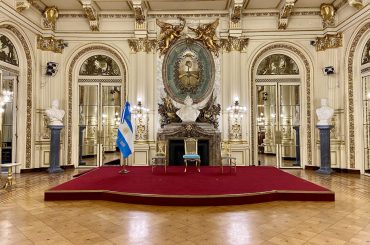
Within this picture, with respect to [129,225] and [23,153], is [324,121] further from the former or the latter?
[23,153]

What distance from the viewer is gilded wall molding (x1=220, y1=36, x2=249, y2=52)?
377 inches

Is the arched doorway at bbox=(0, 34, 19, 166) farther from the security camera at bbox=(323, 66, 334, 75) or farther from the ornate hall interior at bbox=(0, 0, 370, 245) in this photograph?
the security camera at bbox=(323, 66, 334, 75)

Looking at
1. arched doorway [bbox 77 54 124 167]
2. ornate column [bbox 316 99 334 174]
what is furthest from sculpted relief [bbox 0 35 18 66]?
ornate column [bbox 316 99 334 174]

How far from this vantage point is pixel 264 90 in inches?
394

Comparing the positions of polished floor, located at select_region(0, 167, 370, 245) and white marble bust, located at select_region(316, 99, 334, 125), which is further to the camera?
white marble bust, located at select_region(316, 99, 334, 125)

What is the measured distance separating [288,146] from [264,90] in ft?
6.78

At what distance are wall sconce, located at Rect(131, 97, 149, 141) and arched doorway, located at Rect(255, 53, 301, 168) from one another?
12.2 ft

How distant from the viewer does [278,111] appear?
32.3 ft

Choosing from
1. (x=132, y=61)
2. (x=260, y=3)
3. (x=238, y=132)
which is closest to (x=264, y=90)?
(x=238, y=132)

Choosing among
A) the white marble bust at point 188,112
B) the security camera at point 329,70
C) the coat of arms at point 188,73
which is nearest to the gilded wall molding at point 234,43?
the coat of arms at point 188,73

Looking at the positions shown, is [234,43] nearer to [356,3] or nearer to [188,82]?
[188,82]

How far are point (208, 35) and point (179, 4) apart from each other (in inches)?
53.2

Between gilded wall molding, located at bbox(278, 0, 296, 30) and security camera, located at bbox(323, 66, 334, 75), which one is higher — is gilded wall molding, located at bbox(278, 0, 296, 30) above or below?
→ above

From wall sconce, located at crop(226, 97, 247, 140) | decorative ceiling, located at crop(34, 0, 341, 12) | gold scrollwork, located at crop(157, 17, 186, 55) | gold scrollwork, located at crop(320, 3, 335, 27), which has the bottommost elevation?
wall sconce, located at crop(226, 97, 247, 140)
